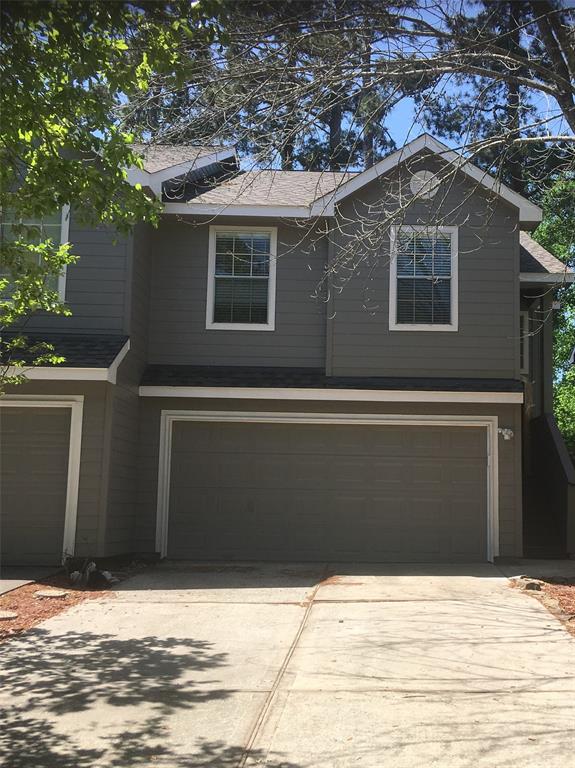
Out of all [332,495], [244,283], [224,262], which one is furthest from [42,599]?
[224,262]

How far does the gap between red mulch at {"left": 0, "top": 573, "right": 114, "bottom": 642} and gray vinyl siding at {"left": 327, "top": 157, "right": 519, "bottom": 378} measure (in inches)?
196

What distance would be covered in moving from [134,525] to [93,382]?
2534 millimetres

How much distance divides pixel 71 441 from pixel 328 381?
12.6ft

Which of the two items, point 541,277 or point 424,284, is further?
point 541,277

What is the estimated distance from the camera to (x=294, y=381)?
38.8 ft

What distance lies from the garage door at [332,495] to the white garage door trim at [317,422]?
0.09 metres

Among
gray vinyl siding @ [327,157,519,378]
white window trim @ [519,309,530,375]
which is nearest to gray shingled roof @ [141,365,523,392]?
gray vinyl siding @ [327,157,519,378]

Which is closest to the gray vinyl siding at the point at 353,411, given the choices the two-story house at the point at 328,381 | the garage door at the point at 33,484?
the two-story house at the point at 328,381

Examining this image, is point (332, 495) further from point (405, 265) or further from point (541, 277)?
point (541, 277)

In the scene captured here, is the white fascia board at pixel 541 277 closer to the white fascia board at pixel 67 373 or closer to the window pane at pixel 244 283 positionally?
the window pane at pixel 244 283

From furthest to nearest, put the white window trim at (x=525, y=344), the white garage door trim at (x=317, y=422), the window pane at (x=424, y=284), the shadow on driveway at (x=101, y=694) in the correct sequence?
the white window trim at (x=525, y=344) → the window pane at (x=424, y=284) → the white garage door trim at (x=317, y=422) → the shadow on driveway at (x=101, y=694)

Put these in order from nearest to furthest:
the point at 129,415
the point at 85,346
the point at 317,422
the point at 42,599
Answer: the point at 42,599 < the point at 85,346 < the point at 129,415 < the point at 317,422

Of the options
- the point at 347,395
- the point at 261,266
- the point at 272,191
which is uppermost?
the point at 272,191

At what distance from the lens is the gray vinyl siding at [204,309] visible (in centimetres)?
1238
